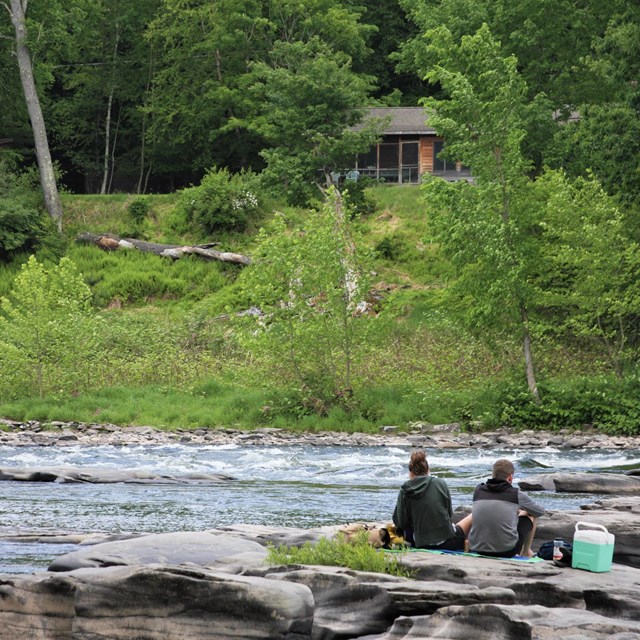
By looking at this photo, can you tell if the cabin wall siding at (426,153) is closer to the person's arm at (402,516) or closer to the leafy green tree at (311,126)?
the leafy green tree at (311,126)

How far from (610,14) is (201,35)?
21.1m

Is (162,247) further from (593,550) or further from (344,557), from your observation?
(593,550)

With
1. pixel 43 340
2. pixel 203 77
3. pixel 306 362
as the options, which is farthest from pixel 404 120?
pixel 43 340

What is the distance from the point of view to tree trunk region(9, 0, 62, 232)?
167 ft

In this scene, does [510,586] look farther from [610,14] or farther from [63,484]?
[610,14]

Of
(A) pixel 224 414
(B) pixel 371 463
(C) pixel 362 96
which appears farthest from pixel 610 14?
(B) pixel 371 463

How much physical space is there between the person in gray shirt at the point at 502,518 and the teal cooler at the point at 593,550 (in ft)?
2.18

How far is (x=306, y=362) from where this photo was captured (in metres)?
32.7

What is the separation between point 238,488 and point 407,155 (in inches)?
1627

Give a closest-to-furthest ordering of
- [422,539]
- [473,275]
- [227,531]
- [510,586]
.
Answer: [510,586], [422,539], [227,531], [473,275]

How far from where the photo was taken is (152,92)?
2269 inches

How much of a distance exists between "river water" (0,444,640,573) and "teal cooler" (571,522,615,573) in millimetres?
5795

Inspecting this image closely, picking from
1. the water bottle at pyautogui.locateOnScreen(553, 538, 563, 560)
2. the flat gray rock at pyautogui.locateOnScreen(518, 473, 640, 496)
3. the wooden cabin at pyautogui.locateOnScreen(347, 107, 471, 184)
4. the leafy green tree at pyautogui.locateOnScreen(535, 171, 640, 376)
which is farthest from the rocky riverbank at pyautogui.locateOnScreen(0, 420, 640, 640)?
the wooden cabin at pyautogui.locateOnScreen(347, 107, 471, 184)

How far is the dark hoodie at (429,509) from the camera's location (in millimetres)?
12148
